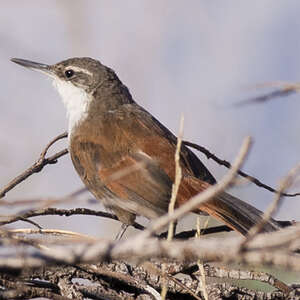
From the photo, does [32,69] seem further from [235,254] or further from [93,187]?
[235,254]

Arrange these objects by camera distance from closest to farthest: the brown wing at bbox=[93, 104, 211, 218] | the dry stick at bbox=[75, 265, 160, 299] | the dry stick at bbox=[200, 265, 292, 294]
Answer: the dry stick at bbox=[75, 265, 160, 299] → the dry stick at bbox=[200, 265, 292, 294] → the brown wing at bbox=[93, 104, 211, 218]

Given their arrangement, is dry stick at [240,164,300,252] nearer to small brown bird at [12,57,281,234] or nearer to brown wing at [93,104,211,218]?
small brown bird at [12,57,281,234]

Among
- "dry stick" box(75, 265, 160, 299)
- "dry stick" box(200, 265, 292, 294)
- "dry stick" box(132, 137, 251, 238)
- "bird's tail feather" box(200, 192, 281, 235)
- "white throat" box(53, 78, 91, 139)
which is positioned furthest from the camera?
"white throat" box(53, 78, 91, 139)

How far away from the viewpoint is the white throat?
4.83 metres

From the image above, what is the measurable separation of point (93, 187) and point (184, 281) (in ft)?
5.38

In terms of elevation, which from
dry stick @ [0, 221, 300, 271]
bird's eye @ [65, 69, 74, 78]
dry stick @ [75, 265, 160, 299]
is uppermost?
bird's eye @ [65, 69, 74, 78]

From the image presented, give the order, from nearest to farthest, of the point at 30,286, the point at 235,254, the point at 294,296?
the point at 235,254 → the point at 30,286 → the point at 294,296

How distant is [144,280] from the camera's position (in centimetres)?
269

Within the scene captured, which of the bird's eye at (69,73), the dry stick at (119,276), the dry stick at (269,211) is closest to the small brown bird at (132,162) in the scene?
the bird's eye at (69,73)

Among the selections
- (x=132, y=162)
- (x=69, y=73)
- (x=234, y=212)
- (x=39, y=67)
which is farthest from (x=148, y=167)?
(x=39, y=67)

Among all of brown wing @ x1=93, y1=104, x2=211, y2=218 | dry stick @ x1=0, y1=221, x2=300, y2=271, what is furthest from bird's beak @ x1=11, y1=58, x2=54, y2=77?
dry stick @ x1=0, y1=221, x2=300, y2=271

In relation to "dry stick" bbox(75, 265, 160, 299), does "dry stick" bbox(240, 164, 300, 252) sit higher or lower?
higher

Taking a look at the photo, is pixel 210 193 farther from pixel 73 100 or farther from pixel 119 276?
pixel 73 100

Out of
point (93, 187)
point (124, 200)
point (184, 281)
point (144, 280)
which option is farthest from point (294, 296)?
point (93, 187)
